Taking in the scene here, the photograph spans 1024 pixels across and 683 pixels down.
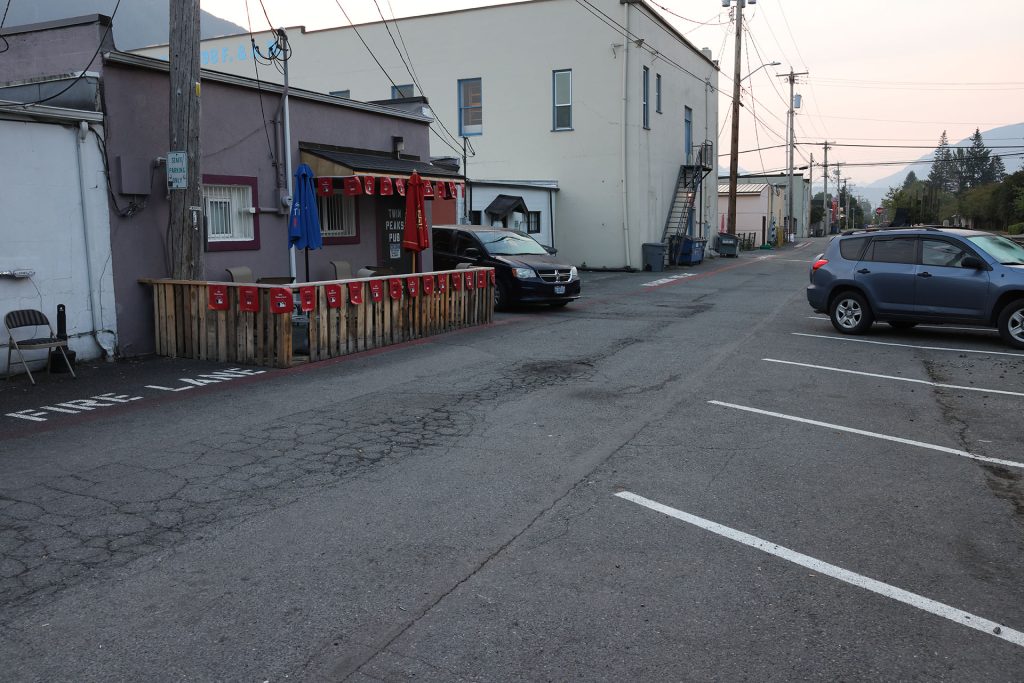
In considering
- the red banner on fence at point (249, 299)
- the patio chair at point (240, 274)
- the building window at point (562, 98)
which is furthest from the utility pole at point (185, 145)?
the building window at point (562, 98)

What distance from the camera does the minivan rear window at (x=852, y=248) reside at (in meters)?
14.2

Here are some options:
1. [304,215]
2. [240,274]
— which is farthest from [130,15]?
[240,274]

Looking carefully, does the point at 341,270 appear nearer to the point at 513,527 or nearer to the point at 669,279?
the point at 513,527

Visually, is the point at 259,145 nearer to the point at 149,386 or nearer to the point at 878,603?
the point at 149,386

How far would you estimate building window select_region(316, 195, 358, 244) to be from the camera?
16719 mm

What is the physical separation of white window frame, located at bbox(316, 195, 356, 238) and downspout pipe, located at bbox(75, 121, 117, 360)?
5.67 m

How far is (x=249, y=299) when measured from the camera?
11.2 meters

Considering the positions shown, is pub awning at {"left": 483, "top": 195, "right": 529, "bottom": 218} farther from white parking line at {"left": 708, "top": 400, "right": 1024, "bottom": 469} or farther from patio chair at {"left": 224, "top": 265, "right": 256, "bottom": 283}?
white parking line at {"left": 708, "top": 400, "right": 1024, "bottom": 469}

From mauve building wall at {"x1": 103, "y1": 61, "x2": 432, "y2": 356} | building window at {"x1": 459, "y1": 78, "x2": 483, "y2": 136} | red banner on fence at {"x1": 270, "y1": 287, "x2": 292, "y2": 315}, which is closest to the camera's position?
red banner on fence at {"x1": 270, "y1": 287, "x2": 292, "y2": 315}

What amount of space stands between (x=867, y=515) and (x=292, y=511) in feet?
12.4

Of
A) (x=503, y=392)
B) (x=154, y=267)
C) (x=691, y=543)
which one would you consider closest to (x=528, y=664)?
(x=691, y=543)

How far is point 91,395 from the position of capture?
376 inches

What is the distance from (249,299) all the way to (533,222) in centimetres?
2027

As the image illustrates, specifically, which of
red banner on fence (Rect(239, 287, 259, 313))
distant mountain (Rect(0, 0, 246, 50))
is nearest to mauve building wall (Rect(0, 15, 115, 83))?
red banner on fence (Rect(239, 287, 259, 313))
